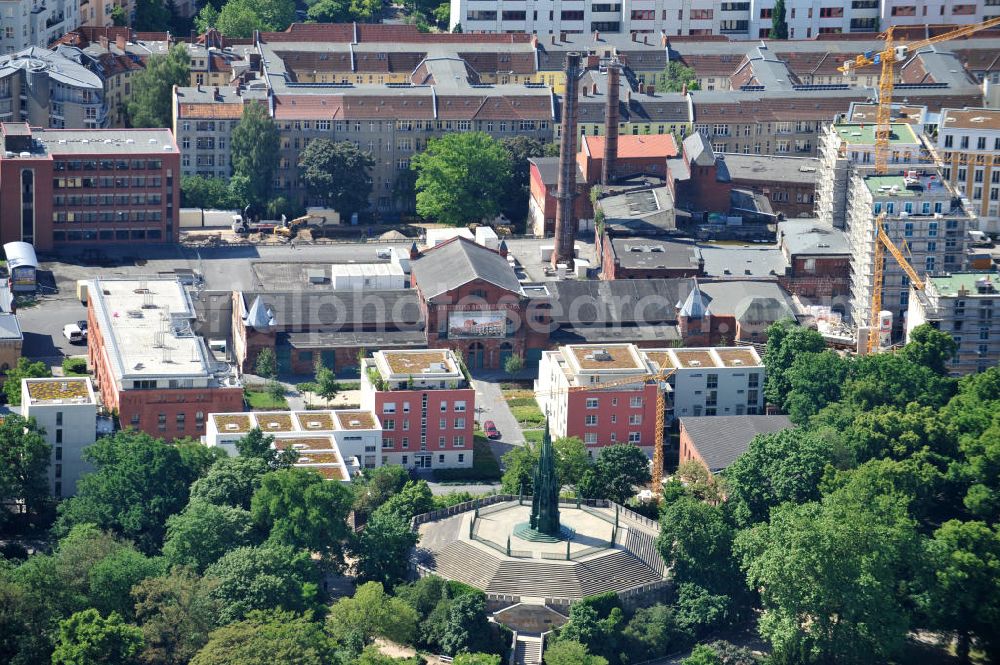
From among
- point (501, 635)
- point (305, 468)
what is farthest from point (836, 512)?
point (305, 468)

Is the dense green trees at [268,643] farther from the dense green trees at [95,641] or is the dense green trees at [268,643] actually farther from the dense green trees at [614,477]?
the dense green trees at [614,477]

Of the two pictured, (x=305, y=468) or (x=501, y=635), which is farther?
(x=305, y=468)

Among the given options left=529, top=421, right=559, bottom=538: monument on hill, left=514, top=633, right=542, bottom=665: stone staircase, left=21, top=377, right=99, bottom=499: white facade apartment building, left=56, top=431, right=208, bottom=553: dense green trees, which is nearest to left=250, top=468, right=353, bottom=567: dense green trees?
left=56, top=431, right=208, bottom=553: dense green trees

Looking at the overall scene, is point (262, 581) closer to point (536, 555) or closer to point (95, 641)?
point (95, 641)

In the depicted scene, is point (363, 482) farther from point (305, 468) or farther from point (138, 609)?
point (138, 609)

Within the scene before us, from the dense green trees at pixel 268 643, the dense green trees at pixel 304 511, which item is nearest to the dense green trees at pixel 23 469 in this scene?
the dense green trees at pixel 304 511

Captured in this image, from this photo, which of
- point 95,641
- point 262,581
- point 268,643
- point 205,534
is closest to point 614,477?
point 205,534
